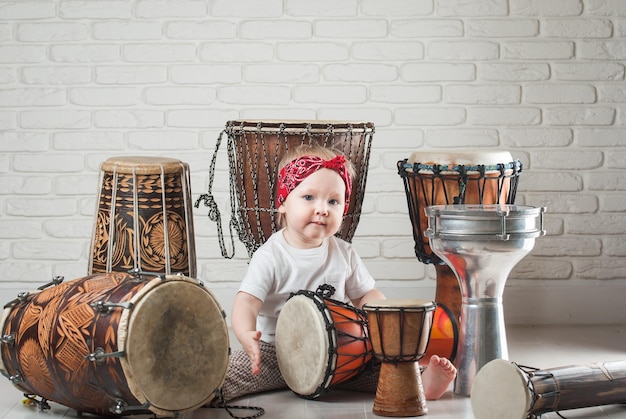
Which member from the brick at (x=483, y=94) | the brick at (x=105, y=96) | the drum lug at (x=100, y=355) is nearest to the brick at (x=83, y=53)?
the brick at (x=105, y=96)

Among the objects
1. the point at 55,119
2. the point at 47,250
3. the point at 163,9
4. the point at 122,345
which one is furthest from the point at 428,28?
the point at 122,345

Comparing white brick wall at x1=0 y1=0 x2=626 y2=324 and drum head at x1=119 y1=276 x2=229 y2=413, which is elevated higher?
white brick wall at x1=0 y1=0 x2=626 y2=324

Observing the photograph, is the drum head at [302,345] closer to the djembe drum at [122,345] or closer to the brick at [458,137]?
the djembe drum at [122,345]

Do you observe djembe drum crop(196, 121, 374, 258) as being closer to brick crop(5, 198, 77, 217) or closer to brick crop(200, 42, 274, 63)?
brick crop(200, 42, 274, 63)

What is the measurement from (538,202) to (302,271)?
1318 millimetres

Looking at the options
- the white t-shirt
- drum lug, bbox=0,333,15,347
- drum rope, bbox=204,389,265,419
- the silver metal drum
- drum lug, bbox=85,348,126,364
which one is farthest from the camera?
the white t-shirt

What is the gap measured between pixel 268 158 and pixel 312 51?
2.35 feet

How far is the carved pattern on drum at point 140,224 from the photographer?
3055 millimetres

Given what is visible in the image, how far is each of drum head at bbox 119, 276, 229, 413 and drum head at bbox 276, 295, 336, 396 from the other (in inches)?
9.9

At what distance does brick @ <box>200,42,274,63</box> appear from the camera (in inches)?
150

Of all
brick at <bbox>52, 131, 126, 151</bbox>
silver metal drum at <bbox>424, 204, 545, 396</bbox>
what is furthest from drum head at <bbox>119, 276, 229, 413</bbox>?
brick at <bbox>52, 131, 126, 151</bbox>

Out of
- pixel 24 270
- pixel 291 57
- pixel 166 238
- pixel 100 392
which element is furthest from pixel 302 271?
pixel 24 270

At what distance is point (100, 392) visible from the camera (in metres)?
2.40

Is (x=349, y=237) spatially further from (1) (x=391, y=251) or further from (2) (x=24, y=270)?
(2) (x=24, y=270)
